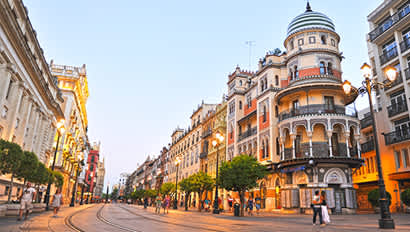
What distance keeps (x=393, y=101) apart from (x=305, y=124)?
36.2 feet

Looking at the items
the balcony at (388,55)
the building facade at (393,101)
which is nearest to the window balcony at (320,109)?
the building facade at (393,101)

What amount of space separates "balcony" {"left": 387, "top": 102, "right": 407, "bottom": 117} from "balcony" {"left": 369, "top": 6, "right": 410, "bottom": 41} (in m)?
8.66

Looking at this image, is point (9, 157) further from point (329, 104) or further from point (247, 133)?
point (247, 133)

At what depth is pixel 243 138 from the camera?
133 ft

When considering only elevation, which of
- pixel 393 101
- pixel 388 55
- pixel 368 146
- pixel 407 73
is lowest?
pixel 368 146

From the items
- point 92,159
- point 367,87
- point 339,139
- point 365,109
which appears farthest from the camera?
point 92,159

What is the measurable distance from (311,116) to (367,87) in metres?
15.6

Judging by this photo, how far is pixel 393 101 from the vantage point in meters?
32.5

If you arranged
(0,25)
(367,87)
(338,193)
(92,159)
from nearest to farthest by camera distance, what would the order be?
(367,87)
(0,25)
(338,193)
(92,159)

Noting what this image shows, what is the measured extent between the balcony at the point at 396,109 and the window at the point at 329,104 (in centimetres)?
661

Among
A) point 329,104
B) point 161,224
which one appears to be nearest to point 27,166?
point 161,224

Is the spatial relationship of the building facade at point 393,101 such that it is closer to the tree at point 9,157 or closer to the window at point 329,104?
the window at point 329,104

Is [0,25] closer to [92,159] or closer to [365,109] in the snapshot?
[365,109]

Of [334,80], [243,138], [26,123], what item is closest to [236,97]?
[243,138]
